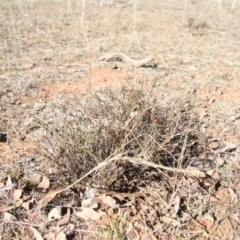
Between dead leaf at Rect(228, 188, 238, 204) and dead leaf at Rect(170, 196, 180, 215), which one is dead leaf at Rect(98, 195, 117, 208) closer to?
dead leaf at Rect(170, 196, 180, 215)

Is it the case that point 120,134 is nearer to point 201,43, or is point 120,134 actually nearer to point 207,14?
point 201,43

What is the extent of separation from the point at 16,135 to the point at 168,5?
7.37m

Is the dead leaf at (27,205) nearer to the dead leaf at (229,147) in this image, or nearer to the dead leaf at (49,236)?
the dead leaf at (49,236)

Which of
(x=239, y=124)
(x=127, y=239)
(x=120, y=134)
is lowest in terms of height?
(x=127, y=239)

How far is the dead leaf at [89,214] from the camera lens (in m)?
1.37

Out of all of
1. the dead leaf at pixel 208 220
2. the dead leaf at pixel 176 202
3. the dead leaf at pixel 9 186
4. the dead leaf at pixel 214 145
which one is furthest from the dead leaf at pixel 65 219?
the dead leaf at pixel 214 145

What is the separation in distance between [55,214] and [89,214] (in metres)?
0.14

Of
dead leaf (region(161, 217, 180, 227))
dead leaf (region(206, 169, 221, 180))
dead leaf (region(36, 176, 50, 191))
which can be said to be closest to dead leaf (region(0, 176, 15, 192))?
dead leaf (region(36, 176, 50, 191))

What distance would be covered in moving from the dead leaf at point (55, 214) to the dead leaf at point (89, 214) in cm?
7

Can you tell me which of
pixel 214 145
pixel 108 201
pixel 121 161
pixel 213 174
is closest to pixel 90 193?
pixel 108 201

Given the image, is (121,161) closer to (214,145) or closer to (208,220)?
(208,220)

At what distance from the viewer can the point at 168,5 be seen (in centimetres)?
845

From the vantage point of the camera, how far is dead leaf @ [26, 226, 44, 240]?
4.27 feet

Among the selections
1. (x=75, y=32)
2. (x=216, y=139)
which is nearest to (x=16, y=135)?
(x=216, y=139)
